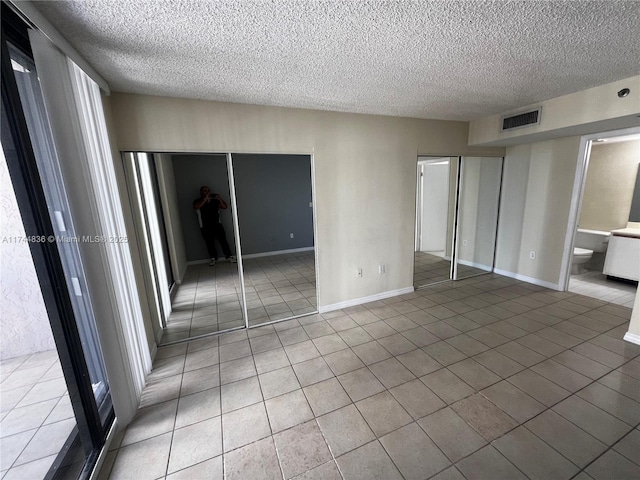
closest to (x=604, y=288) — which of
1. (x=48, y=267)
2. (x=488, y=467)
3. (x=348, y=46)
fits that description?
(x=488, y=467)

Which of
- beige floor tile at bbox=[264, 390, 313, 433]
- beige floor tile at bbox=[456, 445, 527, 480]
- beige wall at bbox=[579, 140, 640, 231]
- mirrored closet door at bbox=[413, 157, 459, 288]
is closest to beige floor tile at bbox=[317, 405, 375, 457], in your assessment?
beige floor tile at bbox=[264, 390, 313, 433]

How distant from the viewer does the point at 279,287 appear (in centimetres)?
425

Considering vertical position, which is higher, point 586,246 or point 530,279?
point 586,246

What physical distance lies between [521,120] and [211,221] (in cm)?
518

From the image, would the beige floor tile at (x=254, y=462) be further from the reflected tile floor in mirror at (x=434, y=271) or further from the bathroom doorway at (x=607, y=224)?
the bathroom doorway at (x=607, y=224)

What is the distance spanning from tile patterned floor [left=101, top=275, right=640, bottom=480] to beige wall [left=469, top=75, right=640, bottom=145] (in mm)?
2161

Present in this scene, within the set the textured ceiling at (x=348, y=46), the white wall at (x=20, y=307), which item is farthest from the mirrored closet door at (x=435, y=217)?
the white wall at (x=20, y=307)

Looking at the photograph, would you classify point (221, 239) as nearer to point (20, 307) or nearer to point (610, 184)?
point (20, 307)

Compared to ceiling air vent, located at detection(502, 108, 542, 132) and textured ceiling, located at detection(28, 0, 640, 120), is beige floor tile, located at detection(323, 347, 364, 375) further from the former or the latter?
ceiling air vent, located at detection(502, 108, 542, 132)

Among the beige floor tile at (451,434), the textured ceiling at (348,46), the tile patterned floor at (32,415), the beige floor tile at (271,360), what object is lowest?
the beige floor tile at (451,434)

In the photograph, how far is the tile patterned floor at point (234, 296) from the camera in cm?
317

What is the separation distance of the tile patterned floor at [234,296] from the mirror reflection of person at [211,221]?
37cm

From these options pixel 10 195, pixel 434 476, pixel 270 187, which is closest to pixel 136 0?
pixel 10 195

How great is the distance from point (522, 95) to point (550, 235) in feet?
7.33
